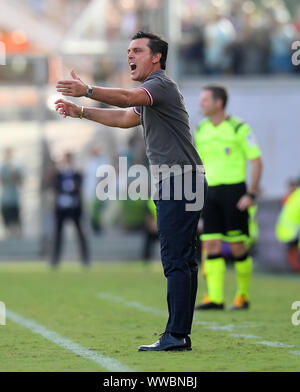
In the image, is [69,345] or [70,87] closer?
[70,87]

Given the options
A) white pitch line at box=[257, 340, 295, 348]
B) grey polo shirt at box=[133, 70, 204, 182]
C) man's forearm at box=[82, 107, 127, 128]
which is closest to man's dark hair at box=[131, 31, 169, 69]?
grey polo shirt at box=[133, 70, 204, 182]

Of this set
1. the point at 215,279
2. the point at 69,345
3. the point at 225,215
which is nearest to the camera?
the point at 69,345

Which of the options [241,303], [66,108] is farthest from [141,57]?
[241,303]

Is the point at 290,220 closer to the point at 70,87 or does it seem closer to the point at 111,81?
the point at 111,81

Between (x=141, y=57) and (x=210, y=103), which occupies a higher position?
(x=141, y=57)

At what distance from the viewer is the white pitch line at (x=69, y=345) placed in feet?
22.6

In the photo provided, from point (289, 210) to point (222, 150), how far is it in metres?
7.41

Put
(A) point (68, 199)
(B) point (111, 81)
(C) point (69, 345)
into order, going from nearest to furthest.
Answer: (C) point (69, 345) → (A) point (68, 199) → (B) point (111, 81)

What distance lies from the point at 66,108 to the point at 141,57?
0.64 metres

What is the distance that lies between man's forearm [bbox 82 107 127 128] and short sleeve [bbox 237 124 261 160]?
364cm

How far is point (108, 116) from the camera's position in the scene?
784 cm

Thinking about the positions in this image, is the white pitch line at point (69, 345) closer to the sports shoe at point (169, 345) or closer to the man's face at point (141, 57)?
the sports shoe at point (169, 345)

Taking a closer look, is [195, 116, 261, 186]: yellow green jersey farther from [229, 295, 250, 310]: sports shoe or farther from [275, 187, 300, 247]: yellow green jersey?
[275, 187, 300, 247]: yellow green jersey

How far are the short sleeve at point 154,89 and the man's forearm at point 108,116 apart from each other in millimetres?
494
